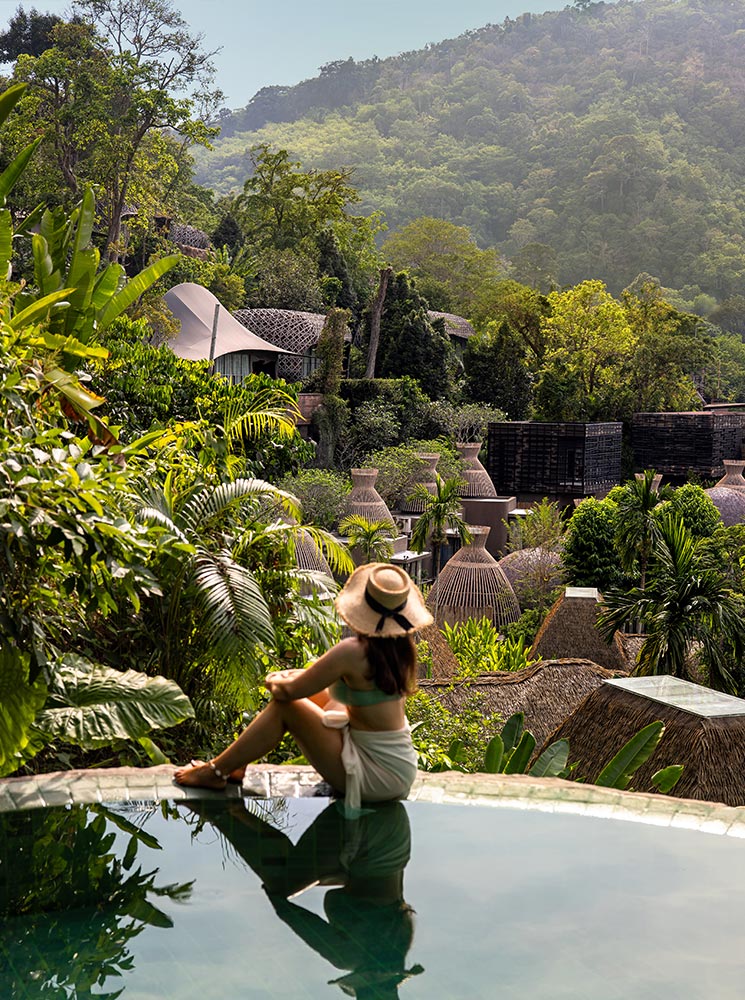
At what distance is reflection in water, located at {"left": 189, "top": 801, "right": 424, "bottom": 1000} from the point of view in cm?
300

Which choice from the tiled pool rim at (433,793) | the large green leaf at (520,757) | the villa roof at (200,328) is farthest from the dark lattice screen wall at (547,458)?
the tiled pool rim at (433,793)

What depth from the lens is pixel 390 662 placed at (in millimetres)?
3703

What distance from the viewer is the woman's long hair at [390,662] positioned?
3.69 m

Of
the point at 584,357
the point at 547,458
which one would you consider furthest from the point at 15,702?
the point at 584,357

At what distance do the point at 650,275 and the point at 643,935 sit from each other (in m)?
83.2

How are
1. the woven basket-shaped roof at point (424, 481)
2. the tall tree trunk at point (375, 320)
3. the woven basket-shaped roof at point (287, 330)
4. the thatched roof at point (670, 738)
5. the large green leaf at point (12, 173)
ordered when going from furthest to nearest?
the woven basket-shaped roof at point (287, 330)
the tall tree trunk at point (375, 320)
the woven basket-shaped roof at point (424, 481)
the thatched roof at point (670, 738)
the large green leaf at point (12, 173)

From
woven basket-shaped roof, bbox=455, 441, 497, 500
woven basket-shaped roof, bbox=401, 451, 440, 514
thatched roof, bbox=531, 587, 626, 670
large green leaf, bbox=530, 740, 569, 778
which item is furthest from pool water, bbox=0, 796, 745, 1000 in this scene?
woven basket-shaped roof, bbox=455, 441, 497, 500

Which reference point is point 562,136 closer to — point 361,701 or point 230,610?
point 230,610

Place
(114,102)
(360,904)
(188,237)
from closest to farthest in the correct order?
(360,904), (114,102), (188,237)

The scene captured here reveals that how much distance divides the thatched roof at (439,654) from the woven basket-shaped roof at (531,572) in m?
6.98

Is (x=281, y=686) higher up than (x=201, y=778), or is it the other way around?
(x=281, y=686)

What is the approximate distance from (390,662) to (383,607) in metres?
0.18

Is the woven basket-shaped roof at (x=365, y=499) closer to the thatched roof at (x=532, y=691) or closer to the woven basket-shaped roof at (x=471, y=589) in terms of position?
the woven basket-shaped roof at (x=471, y=589)

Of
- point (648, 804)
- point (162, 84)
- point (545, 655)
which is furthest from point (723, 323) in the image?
point (648, 804)
